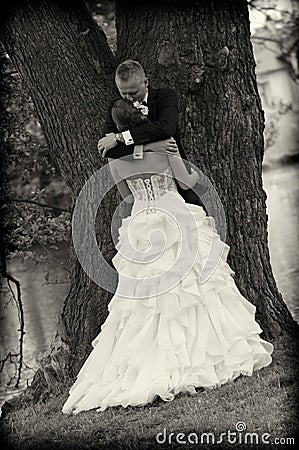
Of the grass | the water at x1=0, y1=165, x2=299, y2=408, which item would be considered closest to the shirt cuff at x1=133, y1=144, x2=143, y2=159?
the grass

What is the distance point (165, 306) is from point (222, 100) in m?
1.47

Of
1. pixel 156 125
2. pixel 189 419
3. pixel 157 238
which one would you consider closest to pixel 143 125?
pixel 156 125

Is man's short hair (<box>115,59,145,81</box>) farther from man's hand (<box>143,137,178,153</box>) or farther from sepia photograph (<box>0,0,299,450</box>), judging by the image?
man's hand (<box>143,137,178,153</box>)

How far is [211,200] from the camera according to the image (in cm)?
546

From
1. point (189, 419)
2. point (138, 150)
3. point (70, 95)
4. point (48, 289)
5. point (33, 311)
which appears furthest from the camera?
point (48, 289)

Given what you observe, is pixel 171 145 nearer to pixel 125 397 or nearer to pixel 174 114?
pixel 174 114

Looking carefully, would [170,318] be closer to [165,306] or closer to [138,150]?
[165,306]

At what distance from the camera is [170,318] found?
4895 mm

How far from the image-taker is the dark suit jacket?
4.82 metres

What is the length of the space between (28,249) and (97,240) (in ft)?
6.20

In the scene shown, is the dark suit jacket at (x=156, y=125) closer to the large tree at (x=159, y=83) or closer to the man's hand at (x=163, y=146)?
the man's hand at (x=163, y=146)

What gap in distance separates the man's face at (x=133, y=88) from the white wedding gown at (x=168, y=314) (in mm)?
459

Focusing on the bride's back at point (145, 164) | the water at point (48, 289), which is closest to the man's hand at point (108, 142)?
the bride's back at point (145, 164)

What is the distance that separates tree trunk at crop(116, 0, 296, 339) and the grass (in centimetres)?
75
